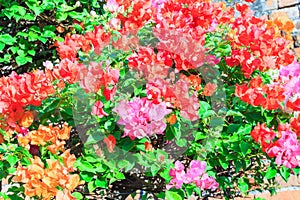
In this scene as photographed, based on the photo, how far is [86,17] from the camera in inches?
70.5

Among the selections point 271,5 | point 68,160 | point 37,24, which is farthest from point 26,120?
point 271,5

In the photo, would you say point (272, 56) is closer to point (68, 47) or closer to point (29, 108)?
point (68, 47)

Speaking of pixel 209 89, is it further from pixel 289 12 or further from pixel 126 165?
pixel 289 12

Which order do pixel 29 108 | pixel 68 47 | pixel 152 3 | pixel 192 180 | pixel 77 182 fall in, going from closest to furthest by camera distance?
Answer: pixel 77 182 → pixel 192 180 → pixel 29 108 → pixel 68 47 → pixel 152 3

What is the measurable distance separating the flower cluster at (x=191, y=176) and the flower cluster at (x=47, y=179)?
267 mm

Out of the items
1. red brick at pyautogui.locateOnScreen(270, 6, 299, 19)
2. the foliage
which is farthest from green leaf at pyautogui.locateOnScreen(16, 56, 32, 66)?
red brick at pyautogui.locateOnScreen(270, 6, 299, 19)

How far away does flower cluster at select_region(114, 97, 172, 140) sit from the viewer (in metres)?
1.18

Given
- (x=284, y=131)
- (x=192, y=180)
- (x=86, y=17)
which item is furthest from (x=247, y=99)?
(x=86, y=17)

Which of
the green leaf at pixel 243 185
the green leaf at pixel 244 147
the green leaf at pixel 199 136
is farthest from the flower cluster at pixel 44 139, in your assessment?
the green leaf at pixel 243 185

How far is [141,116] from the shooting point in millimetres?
1182

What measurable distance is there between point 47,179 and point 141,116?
0.28m

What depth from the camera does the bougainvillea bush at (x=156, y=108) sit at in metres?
1.23

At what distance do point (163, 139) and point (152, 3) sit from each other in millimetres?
535

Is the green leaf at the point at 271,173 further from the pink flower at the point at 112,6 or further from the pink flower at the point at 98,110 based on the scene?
the pink flower at the point at 112,6
